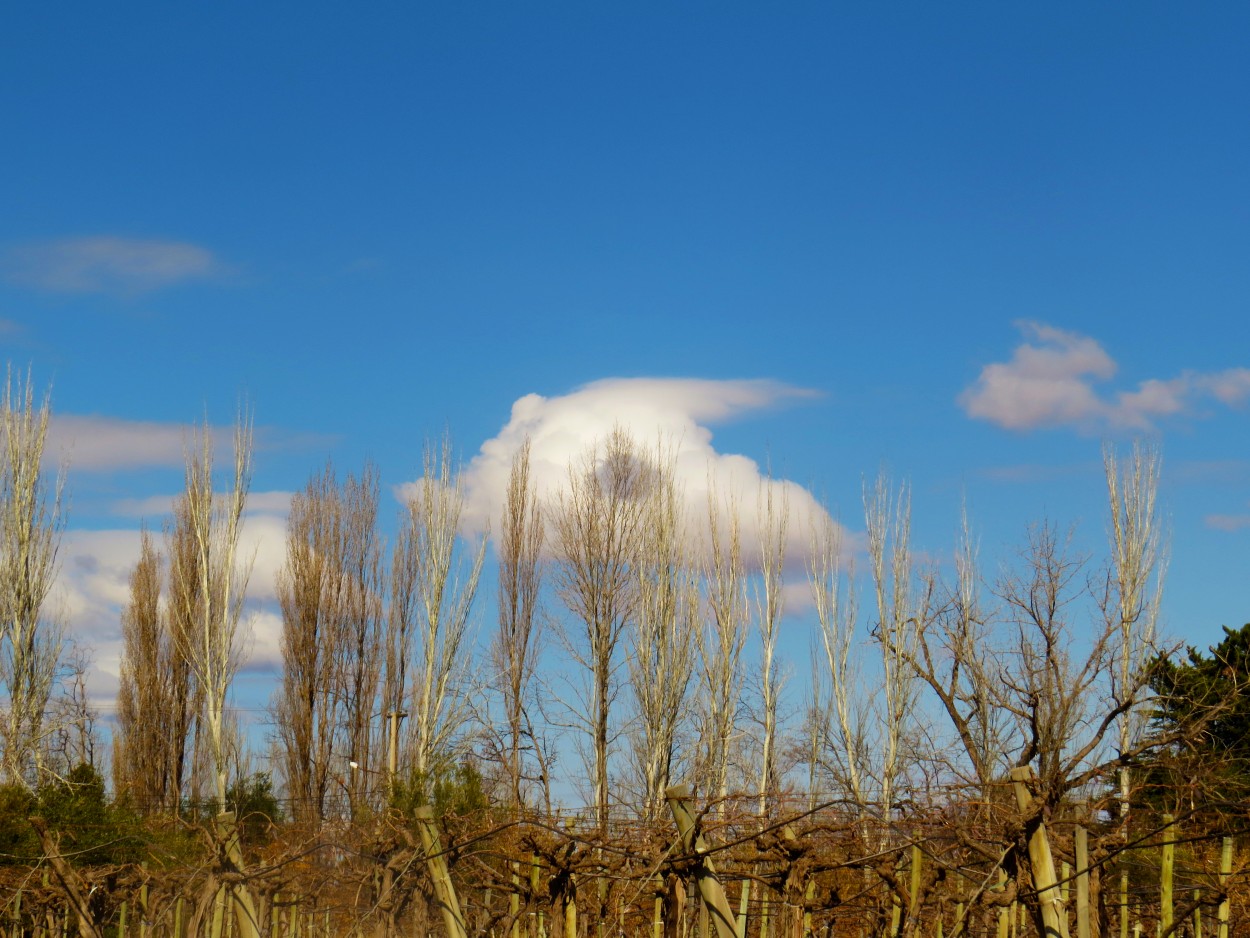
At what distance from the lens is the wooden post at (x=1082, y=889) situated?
3535mm

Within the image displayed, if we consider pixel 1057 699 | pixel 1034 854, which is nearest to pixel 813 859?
pixel 1034 854

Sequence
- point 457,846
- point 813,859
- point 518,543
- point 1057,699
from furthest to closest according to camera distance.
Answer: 1. point 518,543
2. point 1057,699
3. point 813,859
4. point 457,846

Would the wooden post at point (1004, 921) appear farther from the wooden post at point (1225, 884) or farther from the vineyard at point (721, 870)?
the wooden post at point (1225, 884)

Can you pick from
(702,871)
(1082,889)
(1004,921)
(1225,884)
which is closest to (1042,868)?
(1082,889)

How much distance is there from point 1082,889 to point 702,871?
1.18 metres

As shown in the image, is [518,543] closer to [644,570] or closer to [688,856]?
[644,570]

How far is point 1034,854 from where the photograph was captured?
3689mm

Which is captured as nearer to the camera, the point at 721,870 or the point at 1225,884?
the point at 721,870

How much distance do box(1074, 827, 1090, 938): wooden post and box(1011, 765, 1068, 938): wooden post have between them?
0.06 m

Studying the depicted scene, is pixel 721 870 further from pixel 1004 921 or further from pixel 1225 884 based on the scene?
pixel 1225 884

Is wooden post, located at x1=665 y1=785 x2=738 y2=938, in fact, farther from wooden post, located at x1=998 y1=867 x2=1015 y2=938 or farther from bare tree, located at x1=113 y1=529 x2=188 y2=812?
bare tree, located at x1=113 y1=529 x2=188 y2=812

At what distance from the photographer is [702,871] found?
4117mm

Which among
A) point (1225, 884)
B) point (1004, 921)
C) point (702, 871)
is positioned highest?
point (702, 871)

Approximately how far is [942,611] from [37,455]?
14.4 m
